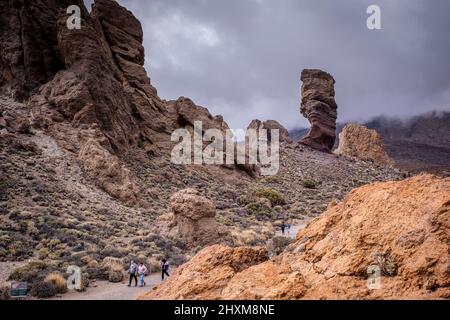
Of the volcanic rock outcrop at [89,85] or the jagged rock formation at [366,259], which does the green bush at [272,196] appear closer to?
the volcanic rock outcrop at [89,85]

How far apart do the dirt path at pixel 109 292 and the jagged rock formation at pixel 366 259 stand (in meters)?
7.39

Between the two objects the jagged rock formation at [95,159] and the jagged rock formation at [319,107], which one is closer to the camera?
the jagged rock formation at [95,159]

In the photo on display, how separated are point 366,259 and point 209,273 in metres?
2.18

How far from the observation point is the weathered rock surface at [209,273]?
469cm

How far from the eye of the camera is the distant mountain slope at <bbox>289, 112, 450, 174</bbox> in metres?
114

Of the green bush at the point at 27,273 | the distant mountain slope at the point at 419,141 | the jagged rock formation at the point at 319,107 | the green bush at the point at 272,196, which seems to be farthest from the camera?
the distant mountain slope at the point at 419,141

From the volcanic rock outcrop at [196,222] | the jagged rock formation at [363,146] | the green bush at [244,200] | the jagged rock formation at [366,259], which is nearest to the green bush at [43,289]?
the jagged rock formation at [366,259]

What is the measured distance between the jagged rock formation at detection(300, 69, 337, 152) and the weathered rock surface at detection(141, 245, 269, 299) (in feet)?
222

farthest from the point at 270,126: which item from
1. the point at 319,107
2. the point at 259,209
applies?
the point at 259,209

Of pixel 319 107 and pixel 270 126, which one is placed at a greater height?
pixel 319 107

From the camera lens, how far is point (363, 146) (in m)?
76.2

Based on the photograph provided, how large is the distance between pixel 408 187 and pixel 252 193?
34.1m

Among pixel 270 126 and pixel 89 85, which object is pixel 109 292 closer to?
pixel 89 85
